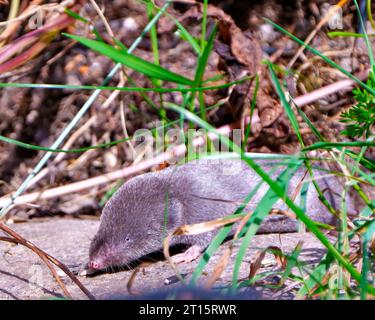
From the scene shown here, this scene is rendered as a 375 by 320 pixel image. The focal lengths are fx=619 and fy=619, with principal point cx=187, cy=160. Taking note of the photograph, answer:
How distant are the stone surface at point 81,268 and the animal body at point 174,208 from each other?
13 cm

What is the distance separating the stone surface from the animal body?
13cm

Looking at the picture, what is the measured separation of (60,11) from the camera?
4086mm

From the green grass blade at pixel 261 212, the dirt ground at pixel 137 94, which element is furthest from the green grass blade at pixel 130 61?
the dirt ground at pixel 137 94

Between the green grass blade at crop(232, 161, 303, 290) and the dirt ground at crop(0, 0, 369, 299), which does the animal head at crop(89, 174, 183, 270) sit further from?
the green grass blade at crop(232, 161, 303, 290)

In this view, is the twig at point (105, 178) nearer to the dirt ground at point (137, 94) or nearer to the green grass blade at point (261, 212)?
the dirt ground at point (137, 94)

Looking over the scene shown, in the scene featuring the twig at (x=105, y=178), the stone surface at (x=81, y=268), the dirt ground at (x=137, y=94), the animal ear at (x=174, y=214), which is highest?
the dirt ground at (x=137, y=94)

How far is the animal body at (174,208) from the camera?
10.3 feet

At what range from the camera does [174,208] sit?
3.37m

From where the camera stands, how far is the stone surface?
8.16 ft

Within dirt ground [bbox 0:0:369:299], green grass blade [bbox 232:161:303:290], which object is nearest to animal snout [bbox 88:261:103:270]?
dirt ground [bbox 0:0:369:299]

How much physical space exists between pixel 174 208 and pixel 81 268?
0.61 m

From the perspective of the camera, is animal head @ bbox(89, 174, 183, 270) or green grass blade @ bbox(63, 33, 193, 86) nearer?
green grass blade @ bbox(63, 33, 193, 86)

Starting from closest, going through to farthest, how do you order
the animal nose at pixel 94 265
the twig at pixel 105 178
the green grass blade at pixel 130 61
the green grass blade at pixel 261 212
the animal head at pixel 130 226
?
the green grass blade at pixel 261 212
the green grass blade at pixel 130 61
the animal nose at pixel 94 265
the animal head at pixel 130 226
the twig at pixel 105 178
